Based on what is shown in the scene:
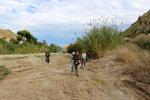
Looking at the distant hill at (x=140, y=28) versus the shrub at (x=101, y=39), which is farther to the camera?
the distant hill at (x=140, y=28)

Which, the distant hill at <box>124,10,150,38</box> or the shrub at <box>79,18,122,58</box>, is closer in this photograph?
the shrub at <box>79,18,122,58</box>

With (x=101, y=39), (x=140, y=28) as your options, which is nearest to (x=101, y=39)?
(x=101, y=39)

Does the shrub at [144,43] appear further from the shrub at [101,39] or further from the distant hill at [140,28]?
the distant hill at [140,28]

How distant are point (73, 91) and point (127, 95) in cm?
198

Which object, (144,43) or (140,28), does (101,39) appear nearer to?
(144,43)

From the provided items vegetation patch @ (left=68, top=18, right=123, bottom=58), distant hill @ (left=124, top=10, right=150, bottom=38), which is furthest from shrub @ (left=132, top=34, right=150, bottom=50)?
distant hill @ (left=124, top=10, right=150, bottom=38)

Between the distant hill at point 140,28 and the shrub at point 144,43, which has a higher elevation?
the distant hill at point 140,28

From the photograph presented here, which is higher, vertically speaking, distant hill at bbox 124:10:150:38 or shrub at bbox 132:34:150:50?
distant hill at bbox 124:10:150:38

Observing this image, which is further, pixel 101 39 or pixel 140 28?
pixel 140 28

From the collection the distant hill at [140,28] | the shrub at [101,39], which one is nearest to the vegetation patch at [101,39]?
the shrub at [101,39]

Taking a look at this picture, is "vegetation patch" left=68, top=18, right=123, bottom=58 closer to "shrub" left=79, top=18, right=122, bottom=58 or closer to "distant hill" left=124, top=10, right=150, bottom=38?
"shrub" left=79, top=18, right=122, bottom=58

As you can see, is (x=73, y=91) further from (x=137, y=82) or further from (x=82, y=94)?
(x=137, y=82)

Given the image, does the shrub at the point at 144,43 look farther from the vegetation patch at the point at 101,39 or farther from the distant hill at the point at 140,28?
the distant hill at the point at 140,28

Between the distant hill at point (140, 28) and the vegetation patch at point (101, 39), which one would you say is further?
the distant hill at point (140, 28)
